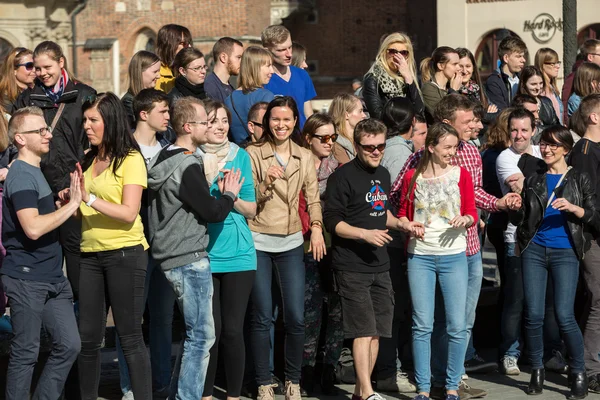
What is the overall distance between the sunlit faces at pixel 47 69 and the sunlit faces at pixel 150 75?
75 centimetres

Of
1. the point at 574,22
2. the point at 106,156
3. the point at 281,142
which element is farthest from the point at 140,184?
the point at 574,22

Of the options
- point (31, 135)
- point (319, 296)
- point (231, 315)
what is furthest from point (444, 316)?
point (31, 135)

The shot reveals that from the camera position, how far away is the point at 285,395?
8148mm

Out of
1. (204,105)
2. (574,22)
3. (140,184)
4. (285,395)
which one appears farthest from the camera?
(574,22)

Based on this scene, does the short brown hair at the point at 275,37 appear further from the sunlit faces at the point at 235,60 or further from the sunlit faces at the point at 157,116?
the sunlit faces at the point at 157,116

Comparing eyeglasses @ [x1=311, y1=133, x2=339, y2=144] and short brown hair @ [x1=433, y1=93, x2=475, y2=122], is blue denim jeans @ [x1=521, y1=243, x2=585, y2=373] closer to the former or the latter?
short brown hair @ [x1=433, y1=93, x2=475, y2=122]

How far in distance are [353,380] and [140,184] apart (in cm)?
265

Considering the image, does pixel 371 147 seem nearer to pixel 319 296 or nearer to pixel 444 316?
pixel 319 296

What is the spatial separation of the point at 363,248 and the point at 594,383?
216 cm

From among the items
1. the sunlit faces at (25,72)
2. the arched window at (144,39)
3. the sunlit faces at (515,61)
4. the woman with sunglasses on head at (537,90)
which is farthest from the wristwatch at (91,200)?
the arched window at (144,39)

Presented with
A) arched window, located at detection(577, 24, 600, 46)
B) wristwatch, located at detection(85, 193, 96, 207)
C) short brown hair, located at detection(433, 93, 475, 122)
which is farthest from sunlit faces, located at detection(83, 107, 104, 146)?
arched window, located at detection(577, 24, 600, 46)

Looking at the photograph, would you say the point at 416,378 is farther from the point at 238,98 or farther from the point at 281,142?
the point at 238,98

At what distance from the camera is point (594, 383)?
338 inches

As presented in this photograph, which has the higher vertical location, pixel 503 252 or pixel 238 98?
pixel 238 98
